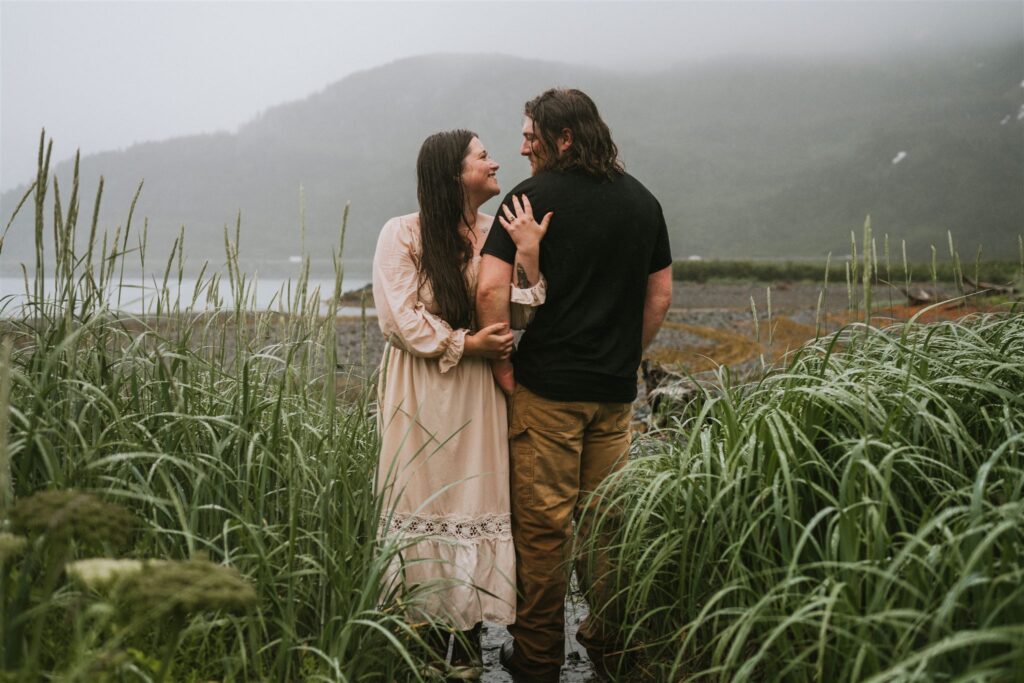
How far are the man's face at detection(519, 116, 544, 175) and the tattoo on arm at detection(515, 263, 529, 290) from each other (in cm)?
37

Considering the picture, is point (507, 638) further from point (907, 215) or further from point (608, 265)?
point (907, 215)

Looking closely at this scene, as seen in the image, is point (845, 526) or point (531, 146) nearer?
point (845, 526)

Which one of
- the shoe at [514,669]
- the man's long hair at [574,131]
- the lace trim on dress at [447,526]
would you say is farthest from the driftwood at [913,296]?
the shoe at [514,669]

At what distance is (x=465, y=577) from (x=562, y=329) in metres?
0.97

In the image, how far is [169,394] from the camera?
2879 millimetres

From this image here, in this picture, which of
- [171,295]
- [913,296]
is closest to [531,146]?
[171,295]

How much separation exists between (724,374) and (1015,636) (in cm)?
145

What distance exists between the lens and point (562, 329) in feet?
10.2

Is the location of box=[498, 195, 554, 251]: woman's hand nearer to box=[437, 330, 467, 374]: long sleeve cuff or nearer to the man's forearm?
the man's forearm

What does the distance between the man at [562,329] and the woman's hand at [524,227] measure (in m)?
0.03

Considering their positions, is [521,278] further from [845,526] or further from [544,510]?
[845,526]

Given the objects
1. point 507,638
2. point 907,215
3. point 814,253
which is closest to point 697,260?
point 507,638

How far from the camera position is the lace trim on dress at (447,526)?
3080 millimetres

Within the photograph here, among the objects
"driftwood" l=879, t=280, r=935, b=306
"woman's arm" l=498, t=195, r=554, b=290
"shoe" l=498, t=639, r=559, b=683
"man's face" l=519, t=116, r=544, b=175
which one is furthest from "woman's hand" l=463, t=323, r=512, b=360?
"driftwood" l=879, t=280, r=935, b=306
